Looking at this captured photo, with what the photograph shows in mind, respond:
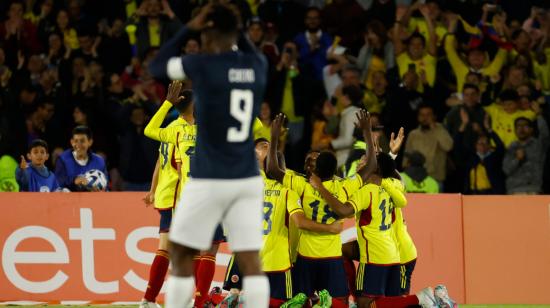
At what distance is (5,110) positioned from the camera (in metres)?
16.7

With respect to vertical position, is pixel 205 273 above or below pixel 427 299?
above

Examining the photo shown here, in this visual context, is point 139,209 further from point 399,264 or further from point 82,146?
point 399,264

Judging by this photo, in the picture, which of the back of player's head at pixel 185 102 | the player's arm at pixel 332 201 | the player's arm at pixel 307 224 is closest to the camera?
the player's arm at pixel 332 201

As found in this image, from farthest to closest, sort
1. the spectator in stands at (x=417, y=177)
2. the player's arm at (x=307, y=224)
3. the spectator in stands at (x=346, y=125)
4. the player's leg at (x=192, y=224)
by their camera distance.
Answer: the spectator in stands at (x=346, y=125) → the spectator in stands at (x=417, y=177) → the player's arm at (x=307, y=224) → the player's leg at (x=192, y=224)

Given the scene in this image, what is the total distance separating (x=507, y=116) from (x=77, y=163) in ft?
20.0

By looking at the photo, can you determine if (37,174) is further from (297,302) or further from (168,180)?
(297,302)

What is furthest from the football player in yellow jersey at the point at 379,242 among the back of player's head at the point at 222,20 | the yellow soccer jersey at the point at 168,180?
the back of player's head at the point at 222,20

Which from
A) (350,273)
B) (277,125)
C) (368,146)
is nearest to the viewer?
(277,125)

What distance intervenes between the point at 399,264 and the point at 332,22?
733cm

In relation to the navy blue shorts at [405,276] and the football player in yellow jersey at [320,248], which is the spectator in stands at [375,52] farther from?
the football player in yellow jersey at [320,248]

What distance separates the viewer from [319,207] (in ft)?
36.5

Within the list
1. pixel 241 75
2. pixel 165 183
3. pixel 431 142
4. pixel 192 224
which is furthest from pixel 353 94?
pixel 192 224

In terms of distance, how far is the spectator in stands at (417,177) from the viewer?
14.8 m

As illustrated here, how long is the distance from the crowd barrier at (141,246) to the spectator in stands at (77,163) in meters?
0.69
